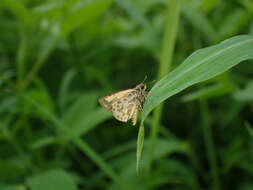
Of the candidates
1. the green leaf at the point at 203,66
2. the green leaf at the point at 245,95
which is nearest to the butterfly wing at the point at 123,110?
the green leaf at the point at 203,66

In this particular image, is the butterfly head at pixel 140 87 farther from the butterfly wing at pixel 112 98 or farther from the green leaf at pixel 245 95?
the green leaf at pixel 245 95

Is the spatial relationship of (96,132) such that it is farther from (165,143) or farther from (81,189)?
(165,143)

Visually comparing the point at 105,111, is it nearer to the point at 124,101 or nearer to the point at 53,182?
the point at 53,182

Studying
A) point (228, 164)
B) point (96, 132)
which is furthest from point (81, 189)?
point (228, 164)

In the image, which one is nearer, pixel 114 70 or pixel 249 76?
pixel 249 76

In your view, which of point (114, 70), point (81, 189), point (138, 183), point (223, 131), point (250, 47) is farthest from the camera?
point (114, 70)

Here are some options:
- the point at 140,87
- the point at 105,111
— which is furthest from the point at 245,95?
the point at 105,111
